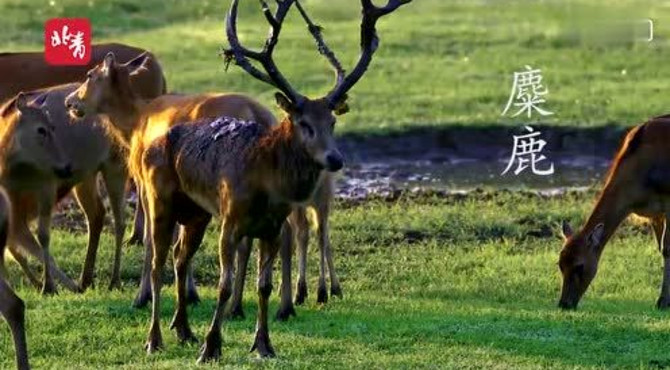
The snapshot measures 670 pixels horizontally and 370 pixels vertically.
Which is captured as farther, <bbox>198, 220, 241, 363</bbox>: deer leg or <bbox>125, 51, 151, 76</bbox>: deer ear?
<bbox>125, 51, 151, 76</bbox>: deer ear

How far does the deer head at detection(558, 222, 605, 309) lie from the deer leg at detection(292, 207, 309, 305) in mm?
2166

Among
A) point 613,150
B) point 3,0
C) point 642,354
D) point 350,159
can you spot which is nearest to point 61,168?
point 642,354

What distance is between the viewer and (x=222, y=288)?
1080 cm

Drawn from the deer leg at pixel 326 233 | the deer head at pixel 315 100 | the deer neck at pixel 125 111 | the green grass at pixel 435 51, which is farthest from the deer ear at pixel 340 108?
the green grass at pixel 435 51

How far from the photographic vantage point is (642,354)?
37.1ft

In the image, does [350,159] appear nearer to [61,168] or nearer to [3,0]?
[61,168]

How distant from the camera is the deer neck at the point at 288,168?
1066 centimetres

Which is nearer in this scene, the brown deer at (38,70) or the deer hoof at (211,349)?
the deer hoof at (211,349)

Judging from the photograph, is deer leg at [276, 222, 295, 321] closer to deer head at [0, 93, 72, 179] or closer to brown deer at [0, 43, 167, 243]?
deer head at [0, 93, 72, 179]

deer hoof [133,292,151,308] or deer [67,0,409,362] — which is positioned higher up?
deer [67,0,409,362]

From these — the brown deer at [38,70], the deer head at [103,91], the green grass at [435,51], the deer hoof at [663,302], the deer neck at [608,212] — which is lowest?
the green grass at [435,51]

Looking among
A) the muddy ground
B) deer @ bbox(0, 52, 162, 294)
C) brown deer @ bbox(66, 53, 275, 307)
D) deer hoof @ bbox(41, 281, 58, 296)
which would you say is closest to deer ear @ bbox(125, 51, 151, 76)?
deer @ bbox(0, 52, 162, 294)

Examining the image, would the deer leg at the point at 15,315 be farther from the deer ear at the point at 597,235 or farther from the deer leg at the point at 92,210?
the deer ear at the point at 597,235

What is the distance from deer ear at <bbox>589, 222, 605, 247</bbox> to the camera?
1500 centimetres
